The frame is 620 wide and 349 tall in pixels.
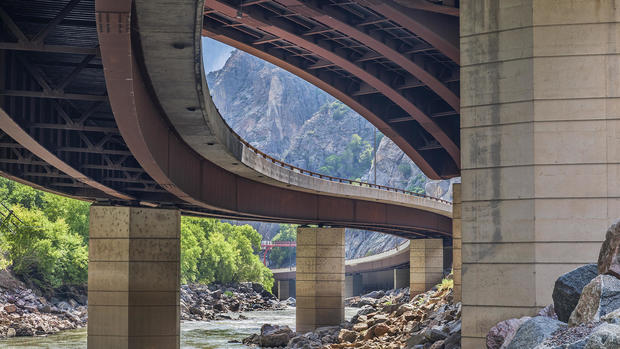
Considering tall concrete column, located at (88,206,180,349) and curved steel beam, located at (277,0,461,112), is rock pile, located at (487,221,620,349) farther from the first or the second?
tall concrete column, located at (88,206,180,349)

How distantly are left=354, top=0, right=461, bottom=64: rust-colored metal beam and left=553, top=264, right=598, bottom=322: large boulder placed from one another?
1618 centimetres

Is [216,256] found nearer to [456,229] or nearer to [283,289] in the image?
[283,289]

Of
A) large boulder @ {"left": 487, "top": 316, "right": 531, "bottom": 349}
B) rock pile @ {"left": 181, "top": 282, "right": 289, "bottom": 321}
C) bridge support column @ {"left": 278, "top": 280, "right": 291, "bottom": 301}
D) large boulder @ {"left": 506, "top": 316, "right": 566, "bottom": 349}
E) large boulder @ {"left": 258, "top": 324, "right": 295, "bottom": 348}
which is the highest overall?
large boulder @ {"left": 506, "top": 316, "right": 566, "bottom": 349}

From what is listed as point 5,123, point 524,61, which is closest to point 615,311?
point 524,61

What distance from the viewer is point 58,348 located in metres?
44.6

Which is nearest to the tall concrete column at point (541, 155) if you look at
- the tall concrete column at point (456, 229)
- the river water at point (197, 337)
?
the tall concrete column at point (456, 229)

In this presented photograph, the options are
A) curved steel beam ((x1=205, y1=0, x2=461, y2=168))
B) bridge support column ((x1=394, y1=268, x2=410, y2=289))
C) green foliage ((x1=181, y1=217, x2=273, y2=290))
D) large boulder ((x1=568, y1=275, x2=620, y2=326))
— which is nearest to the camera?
large boulder ((x1=568, y1=275, x2=620, y2=326))

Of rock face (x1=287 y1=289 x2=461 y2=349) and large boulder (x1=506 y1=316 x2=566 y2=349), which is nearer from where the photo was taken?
large boulder (x1=506 y1=316 x2=566 y2=349)

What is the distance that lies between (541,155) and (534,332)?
17.3 feet

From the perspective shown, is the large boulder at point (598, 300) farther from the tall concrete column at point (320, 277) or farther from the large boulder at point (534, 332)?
the tall concrete column at point (320, 277)

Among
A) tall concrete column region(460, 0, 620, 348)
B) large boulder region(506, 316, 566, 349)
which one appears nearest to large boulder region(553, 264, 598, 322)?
large boulder region(506, 316, 566, 349)

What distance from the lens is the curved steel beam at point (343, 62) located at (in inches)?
1268

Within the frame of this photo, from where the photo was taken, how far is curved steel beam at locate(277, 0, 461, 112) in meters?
31.4

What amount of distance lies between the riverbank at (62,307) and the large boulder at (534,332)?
140 feet
